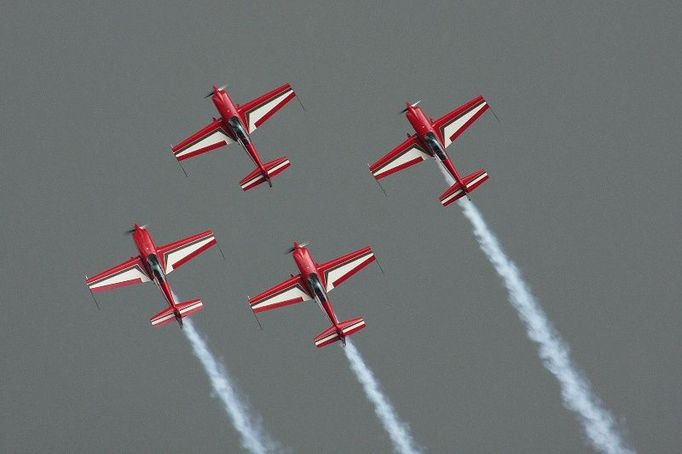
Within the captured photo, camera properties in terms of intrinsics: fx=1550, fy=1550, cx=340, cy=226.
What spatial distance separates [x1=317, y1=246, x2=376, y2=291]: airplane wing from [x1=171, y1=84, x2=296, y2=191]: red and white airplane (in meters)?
8.81

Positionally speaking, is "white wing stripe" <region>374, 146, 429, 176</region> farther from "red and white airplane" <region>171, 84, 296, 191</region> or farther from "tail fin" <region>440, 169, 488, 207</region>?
"red and white airplane" <region>171, 84, 296, 191</region>

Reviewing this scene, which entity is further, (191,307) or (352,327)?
(191,307)

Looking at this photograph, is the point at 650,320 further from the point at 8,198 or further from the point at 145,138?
the point at 8,198

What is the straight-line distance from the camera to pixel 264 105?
109 meters

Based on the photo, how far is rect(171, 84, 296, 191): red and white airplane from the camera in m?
107

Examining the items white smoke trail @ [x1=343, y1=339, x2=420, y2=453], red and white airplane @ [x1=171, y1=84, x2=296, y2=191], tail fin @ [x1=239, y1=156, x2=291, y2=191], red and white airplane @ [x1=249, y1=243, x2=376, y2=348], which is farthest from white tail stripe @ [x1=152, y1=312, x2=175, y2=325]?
white smoke trail @ [x1=343, y1=339, x2=420, y2=453]

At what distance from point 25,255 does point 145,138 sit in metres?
16.3

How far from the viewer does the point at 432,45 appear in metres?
152

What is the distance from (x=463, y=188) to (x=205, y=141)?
19531 millimetres

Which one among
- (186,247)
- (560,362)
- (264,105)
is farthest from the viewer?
(560,362)

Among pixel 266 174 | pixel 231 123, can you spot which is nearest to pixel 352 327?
pixel 266 174

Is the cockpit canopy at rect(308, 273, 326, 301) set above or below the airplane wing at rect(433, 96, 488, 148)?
below

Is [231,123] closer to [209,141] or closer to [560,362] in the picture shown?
[209,141]

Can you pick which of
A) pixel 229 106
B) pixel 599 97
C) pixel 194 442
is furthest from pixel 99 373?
pixel 599 97
